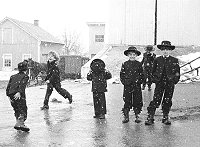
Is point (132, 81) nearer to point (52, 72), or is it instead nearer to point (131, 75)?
point (131, 75)

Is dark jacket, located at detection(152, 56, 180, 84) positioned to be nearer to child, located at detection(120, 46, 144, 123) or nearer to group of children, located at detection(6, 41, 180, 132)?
group of children, located at detection(6, 41, 180, 132)

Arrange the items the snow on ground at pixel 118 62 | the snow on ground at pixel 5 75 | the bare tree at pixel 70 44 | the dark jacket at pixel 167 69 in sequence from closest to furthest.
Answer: the dark jacket at pixel 167 69 → the snow on ground at pixel 118 62 → the snow on ground at pixel 5 75 → the bare tree at pixel 70 44

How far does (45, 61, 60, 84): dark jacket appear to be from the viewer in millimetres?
10383

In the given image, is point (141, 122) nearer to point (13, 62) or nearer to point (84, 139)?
point (84, 139)

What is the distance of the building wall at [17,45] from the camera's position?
140 feet

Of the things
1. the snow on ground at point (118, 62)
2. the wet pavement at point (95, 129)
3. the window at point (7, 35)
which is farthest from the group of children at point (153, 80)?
the window at point (7, 35)

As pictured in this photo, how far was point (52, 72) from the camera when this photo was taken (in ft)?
34.2

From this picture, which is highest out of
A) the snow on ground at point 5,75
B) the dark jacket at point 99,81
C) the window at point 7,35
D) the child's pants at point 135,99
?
the window at point 7,35

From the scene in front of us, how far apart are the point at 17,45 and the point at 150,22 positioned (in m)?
20.6

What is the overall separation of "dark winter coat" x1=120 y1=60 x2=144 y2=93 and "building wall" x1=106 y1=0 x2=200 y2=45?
60.7 feet

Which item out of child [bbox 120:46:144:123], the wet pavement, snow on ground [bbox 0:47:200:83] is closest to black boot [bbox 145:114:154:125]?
the wet pavement

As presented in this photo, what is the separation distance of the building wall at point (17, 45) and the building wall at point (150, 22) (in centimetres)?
1748

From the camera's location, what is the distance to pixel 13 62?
42.9 meters

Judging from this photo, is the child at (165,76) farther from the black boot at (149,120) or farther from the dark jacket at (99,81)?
the dark jacket at (99,81)
